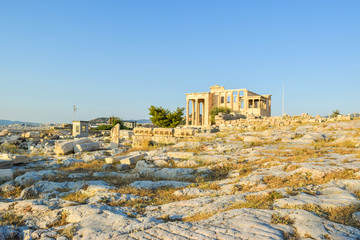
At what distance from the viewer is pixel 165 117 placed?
39.5 m

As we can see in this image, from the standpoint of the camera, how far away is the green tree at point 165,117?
38.9 metres

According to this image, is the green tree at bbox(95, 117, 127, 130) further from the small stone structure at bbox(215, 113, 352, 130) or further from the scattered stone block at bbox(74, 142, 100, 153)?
the scattered stone block at bbox(74, 142, 100, 153)

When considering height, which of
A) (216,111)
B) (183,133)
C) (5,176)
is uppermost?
(216,111)

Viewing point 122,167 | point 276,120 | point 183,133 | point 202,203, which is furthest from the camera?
point 276,120

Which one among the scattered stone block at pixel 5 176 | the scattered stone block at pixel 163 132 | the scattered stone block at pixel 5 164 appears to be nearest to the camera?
the scattered stone block at pixel 5 176

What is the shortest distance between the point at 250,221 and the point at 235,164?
15.9 feet

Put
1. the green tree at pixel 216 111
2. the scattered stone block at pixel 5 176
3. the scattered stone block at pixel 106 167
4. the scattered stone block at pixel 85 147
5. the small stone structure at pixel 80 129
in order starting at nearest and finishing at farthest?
the scattered stone block at pixel 5 176 < the scattered stone block at pixel 106 167 < the scattered stone block at pixel 85 147 < the small stone structure at pixel 80 129 < the green tree at pixel 216 111

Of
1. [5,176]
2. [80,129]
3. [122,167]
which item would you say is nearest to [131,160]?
[122,167]

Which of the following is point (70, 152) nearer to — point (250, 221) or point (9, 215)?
point (9, 215)

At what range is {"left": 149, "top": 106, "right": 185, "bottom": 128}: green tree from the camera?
38.9 meters

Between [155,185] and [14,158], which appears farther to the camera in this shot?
[14,158]

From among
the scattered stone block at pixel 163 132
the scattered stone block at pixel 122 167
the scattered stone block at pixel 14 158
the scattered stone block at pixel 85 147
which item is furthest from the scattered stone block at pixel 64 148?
the scattered stone block at pixel 122 167

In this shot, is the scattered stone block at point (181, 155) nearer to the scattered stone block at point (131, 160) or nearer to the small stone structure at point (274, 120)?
the scattered stone block at point (131, 160)

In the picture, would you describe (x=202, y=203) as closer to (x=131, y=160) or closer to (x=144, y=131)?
(x=131, y=160)
